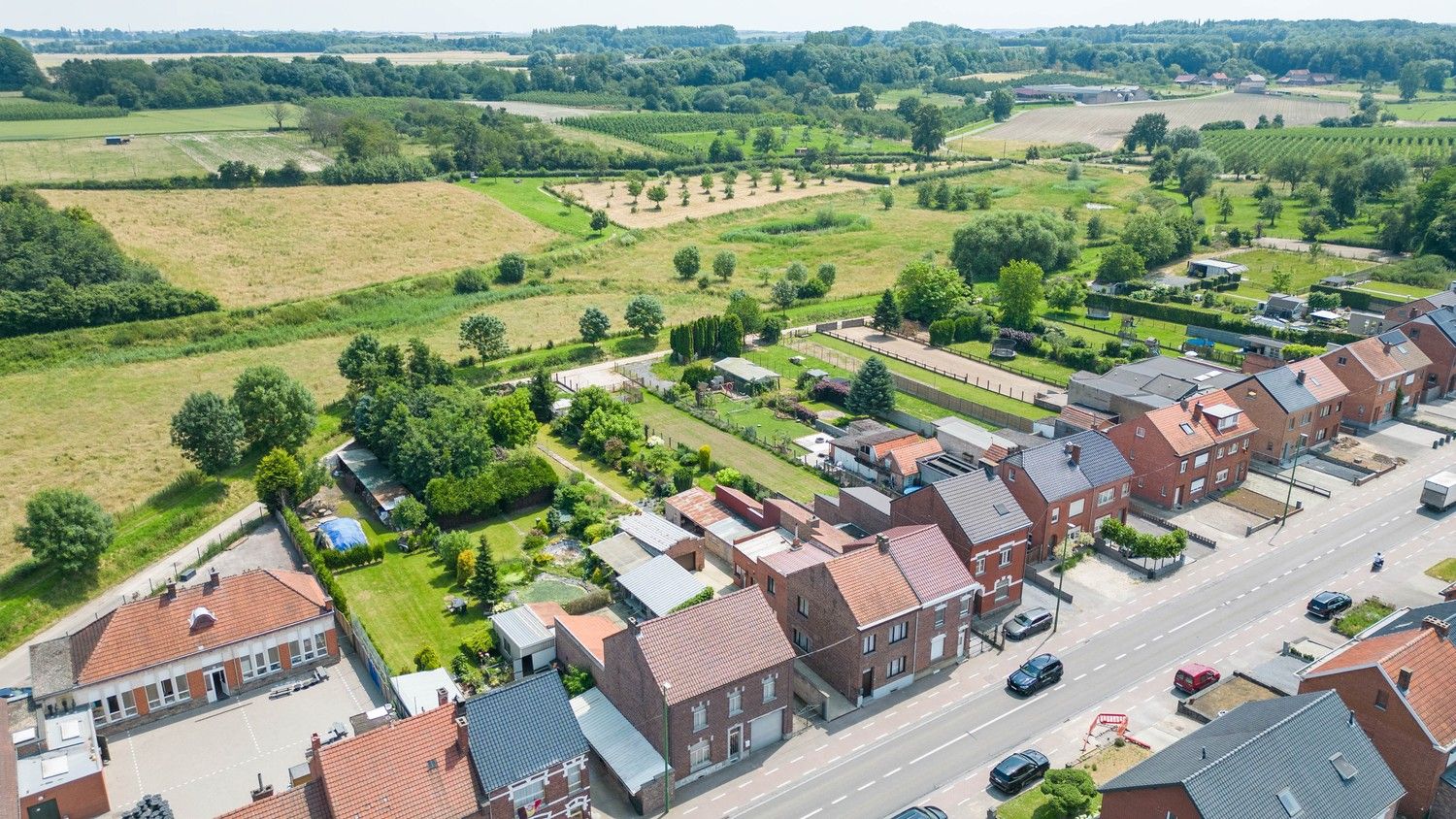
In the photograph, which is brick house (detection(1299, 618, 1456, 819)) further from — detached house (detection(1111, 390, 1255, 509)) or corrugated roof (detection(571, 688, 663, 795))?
corrugated roof (detection(571, 688, 663, 795))

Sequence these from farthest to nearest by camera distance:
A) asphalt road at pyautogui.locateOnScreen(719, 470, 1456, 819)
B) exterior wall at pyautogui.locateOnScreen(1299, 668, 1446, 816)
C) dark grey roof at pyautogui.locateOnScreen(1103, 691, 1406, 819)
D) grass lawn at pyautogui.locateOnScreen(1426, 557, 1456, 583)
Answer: grass lawn at pyautogui.locateOnScreen(1426, 557, 1456, 583) < asphalt road at pyautogui.locateOnScreen(719, 470, 1456, 819) < exterior wall at pyautogui.locateOnScreen(1299, 668, 1446, 816) < dark grey roof at pyautogui.locateOnScreen(1103, 691, 1406, 819)

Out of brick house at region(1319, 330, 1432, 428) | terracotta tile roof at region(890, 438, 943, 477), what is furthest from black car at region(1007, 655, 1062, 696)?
brick house at region(1319, 330, 1432, 428)

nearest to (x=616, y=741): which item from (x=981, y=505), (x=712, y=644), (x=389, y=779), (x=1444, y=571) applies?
(x=712, y=644)

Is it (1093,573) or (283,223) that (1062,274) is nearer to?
(1093,573)

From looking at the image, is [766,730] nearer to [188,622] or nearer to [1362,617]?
[188,622]

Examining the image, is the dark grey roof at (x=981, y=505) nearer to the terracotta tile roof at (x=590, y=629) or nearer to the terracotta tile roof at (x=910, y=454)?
the terracotta tile roof at (x=910, y=454)

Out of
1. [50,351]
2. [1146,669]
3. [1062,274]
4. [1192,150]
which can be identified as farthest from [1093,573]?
[1192,150]
